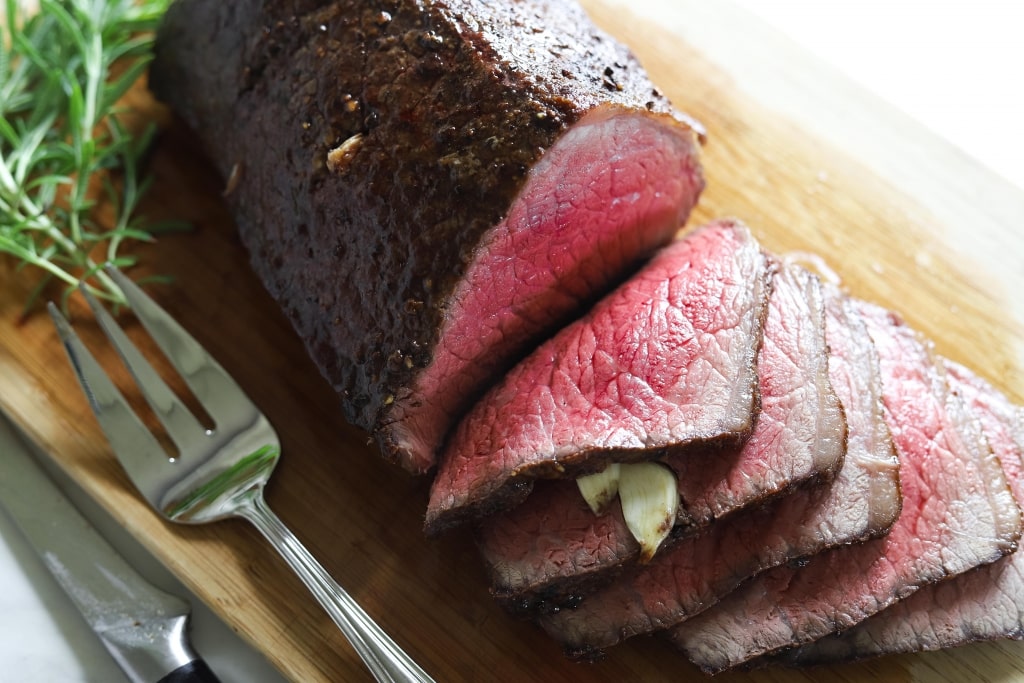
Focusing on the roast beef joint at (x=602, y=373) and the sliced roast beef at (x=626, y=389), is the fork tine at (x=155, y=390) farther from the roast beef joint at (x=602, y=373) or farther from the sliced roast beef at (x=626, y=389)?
the sliced roast beef at (x=626, y=389)

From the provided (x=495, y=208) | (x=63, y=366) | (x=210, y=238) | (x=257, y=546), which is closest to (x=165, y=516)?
(x=257, y=546)

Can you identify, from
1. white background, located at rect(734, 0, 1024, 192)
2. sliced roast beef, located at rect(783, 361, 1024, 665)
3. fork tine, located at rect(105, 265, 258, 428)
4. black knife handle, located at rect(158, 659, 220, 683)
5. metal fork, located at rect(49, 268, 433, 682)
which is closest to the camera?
sliced roast beef, located at rect(783, 361, 1024, 665)

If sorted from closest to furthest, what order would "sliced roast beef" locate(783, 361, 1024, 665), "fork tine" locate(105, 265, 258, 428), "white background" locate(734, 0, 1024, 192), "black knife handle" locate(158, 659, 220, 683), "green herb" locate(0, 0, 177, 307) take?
"sliced roast beef" locate(783, 361, 1024, 665), "black knife handle" locate(158, 659, 220, 683), "fork tine" locate(105, 265, 258, 428), "green herb" locate(0, 0, 177, 307), "white background" locate(734, 0, 1024, 192)

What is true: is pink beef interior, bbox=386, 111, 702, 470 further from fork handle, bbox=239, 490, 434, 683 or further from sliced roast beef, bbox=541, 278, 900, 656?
sliced roast beef, bbox=541, 278, 900, 656

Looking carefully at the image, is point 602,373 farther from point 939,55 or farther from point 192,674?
point 939,55

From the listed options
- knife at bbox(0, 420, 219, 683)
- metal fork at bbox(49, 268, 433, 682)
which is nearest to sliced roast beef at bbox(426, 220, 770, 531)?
metal fork at bbox(49, 268, 433, 682)

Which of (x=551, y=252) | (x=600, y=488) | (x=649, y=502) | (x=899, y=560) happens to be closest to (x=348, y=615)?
(x=600, y=488)

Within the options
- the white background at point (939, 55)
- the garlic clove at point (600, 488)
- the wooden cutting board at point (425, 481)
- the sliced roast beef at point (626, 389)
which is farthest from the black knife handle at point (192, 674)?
the white background at point (939, 55)
